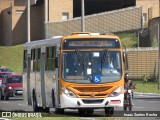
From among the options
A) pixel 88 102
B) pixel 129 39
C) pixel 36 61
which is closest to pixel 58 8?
pixel 129 39

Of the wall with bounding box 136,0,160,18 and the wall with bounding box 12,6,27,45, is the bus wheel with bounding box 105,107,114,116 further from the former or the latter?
the wall with bounding box 12,6,27,45

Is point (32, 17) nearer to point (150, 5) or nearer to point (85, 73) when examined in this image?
point (150, 5)

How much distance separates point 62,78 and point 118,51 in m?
2.25

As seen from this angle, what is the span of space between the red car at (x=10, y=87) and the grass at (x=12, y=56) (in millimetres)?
24736

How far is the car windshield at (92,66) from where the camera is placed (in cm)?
2430

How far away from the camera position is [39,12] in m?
81.7

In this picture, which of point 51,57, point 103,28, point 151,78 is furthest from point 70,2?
point 51,57

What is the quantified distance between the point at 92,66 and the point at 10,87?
781 inches

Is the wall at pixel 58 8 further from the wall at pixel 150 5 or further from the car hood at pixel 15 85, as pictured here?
the car hood at pixel 15 85

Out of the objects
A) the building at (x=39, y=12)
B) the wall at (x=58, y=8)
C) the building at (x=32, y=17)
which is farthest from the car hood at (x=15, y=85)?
the building at (x=32, y=17)

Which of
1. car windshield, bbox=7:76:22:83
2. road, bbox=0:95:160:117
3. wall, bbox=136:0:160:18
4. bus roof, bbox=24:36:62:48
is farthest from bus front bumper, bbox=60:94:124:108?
wall, bbox=136:0:160:18

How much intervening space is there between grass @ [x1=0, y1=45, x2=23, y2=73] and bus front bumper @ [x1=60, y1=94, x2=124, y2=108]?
1816 inches

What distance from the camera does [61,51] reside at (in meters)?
24.6

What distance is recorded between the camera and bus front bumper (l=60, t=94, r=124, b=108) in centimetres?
2381
